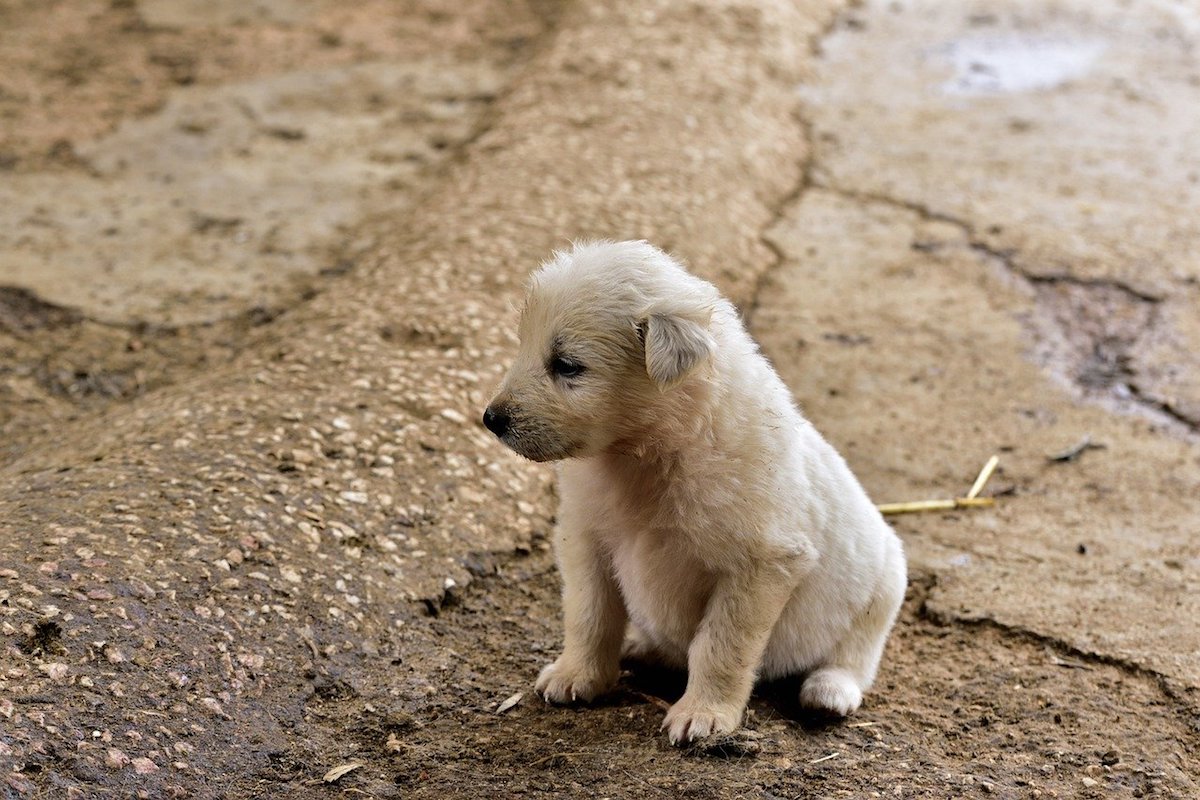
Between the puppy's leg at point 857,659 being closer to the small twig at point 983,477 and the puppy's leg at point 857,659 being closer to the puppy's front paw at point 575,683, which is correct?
the puppy's front paw at point 575,683

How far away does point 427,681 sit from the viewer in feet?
13.0

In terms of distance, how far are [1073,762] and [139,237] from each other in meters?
5.67

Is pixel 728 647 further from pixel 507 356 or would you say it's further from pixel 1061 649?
pixel 507 356

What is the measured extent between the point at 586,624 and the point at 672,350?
36.7 inches

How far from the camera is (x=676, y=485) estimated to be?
11.2ft

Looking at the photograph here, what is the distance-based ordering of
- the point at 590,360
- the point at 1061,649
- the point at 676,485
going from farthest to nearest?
the point at 1061,649, the point at 676,485, the point at 590,360

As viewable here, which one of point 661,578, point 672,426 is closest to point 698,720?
point 661,578

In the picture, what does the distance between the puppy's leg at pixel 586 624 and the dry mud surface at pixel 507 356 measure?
0.10 metres

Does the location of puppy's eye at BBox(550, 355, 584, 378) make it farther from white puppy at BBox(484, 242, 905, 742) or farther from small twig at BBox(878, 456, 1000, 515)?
small twig at BBox(878, 456, 1000, 515)

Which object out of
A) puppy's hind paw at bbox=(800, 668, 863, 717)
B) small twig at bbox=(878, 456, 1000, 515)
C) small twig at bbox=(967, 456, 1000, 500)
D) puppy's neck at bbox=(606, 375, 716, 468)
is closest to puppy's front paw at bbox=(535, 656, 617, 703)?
puppy's hind paw at bbox=(800, 668, 863, 717)

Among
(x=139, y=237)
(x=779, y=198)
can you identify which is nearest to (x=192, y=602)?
(x=139, y=237)

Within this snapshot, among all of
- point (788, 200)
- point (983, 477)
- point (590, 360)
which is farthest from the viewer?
point (788, 200)

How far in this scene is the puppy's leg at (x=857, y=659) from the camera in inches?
147

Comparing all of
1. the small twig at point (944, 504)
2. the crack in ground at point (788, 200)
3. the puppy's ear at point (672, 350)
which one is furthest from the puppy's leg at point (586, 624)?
the crack in ground at point (788, 200)
